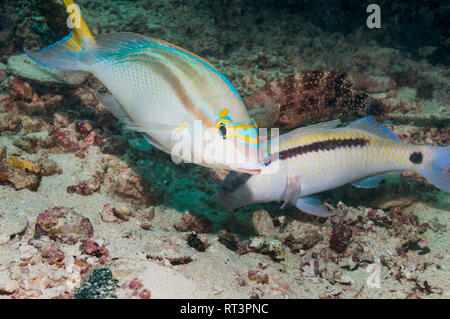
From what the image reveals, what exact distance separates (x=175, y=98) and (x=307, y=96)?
2.84 m

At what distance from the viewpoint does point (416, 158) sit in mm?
3717

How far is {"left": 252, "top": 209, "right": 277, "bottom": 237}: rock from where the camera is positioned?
380 centimetres

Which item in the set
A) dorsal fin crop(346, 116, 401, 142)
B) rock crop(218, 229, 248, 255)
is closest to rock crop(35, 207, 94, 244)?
rock crop(218, 229, 248, 255)

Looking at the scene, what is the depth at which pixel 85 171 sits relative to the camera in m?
3.70

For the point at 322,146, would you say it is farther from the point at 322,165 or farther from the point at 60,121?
the point at 60,121

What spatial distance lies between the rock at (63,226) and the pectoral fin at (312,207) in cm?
245

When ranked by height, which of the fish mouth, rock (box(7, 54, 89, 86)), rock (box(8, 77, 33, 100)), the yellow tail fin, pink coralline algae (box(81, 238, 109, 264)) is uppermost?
the yellow tail fin

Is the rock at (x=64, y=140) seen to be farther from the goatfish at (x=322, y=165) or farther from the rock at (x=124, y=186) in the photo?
the goatfish at (x=322, y=165)

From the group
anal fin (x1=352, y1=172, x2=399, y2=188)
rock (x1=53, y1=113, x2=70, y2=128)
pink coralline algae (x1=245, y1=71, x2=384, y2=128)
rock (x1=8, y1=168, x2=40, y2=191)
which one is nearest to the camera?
rock (x1=8, y1=168, x2=40, y2=191)

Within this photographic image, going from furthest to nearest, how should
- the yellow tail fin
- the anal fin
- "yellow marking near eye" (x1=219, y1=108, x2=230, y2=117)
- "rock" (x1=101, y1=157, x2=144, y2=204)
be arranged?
the anal fin
"rock" (x1=101, y1=157, x2=144, y2=204)
the yellow tail fin
"yellow marking near eye" (x1=219, y1=108, x2=230, y2=117)

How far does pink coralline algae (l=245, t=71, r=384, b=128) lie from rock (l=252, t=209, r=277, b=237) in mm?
1560

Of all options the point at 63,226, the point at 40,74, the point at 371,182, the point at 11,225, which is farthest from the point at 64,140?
the point at 371,182

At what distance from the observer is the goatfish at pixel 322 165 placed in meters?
3.65

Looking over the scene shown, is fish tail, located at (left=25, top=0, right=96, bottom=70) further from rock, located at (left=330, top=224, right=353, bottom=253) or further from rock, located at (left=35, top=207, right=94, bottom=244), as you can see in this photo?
rock, located at (left=330, top=224, right=353, bottom=253)
